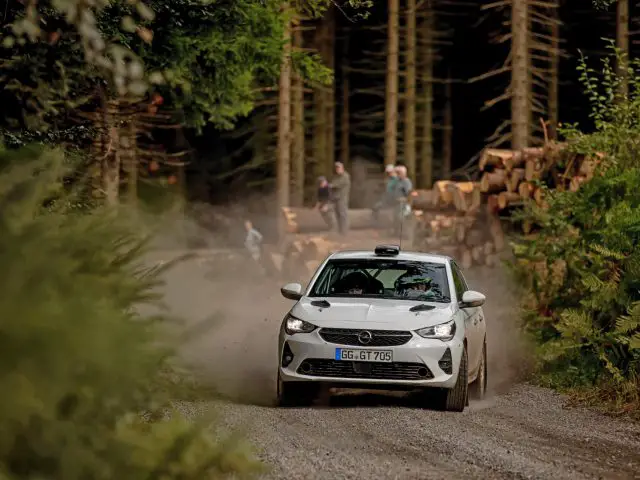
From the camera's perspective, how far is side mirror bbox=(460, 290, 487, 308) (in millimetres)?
12609

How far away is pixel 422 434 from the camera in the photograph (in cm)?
988

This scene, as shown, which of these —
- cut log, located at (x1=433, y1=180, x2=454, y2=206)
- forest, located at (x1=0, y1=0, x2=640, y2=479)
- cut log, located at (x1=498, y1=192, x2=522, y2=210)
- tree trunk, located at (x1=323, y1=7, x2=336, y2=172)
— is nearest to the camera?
forest, located at (x1=0, y1=0, x2=640, y2=479)

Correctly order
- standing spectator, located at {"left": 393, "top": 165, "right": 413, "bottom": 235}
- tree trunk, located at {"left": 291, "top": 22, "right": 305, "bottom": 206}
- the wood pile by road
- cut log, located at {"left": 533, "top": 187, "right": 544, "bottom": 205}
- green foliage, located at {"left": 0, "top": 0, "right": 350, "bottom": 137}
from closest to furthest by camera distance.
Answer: green foliage, located at {"left": 0, "top": 0, "right": 350, "bottom": 137} → the wood pile by road → cut log, located at {"left": 533, "top": 187, "right": 544, "bottom": 205} → standing spectator, located at {"left": 393, "top": 165, "right": 413, "bottom": 235} → tree trunk, located at {"left": 291, "top": 22, "right": 305, "bottom": 206}

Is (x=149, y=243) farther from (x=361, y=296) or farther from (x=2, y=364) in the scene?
(x=361, y=296)

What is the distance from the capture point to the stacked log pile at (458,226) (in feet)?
80.1

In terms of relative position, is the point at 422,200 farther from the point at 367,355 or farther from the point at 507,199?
the point at 367,355

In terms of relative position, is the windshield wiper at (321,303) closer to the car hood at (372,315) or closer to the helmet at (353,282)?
the car hood at (372,315)

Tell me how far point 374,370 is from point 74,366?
7.72 metres

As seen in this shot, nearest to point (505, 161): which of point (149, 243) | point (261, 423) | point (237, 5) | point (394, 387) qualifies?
point (237, 5)

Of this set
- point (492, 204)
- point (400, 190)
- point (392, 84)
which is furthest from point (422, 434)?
point (392, 84)

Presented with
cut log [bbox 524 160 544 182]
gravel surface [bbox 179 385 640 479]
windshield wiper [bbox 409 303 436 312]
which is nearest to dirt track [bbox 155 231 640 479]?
gravel surface [bbox 179 385 640 479]

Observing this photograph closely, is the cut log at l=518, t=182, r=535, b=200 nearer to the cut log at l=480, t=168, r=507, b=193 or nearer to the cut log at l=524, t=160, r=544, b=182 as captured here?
the cut log at l=524, t=160, r=544, b=182

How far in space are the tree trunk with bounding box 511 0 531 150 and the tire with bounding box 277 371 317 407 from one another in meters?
21.2

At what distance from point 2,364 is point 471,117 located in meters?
61.0
